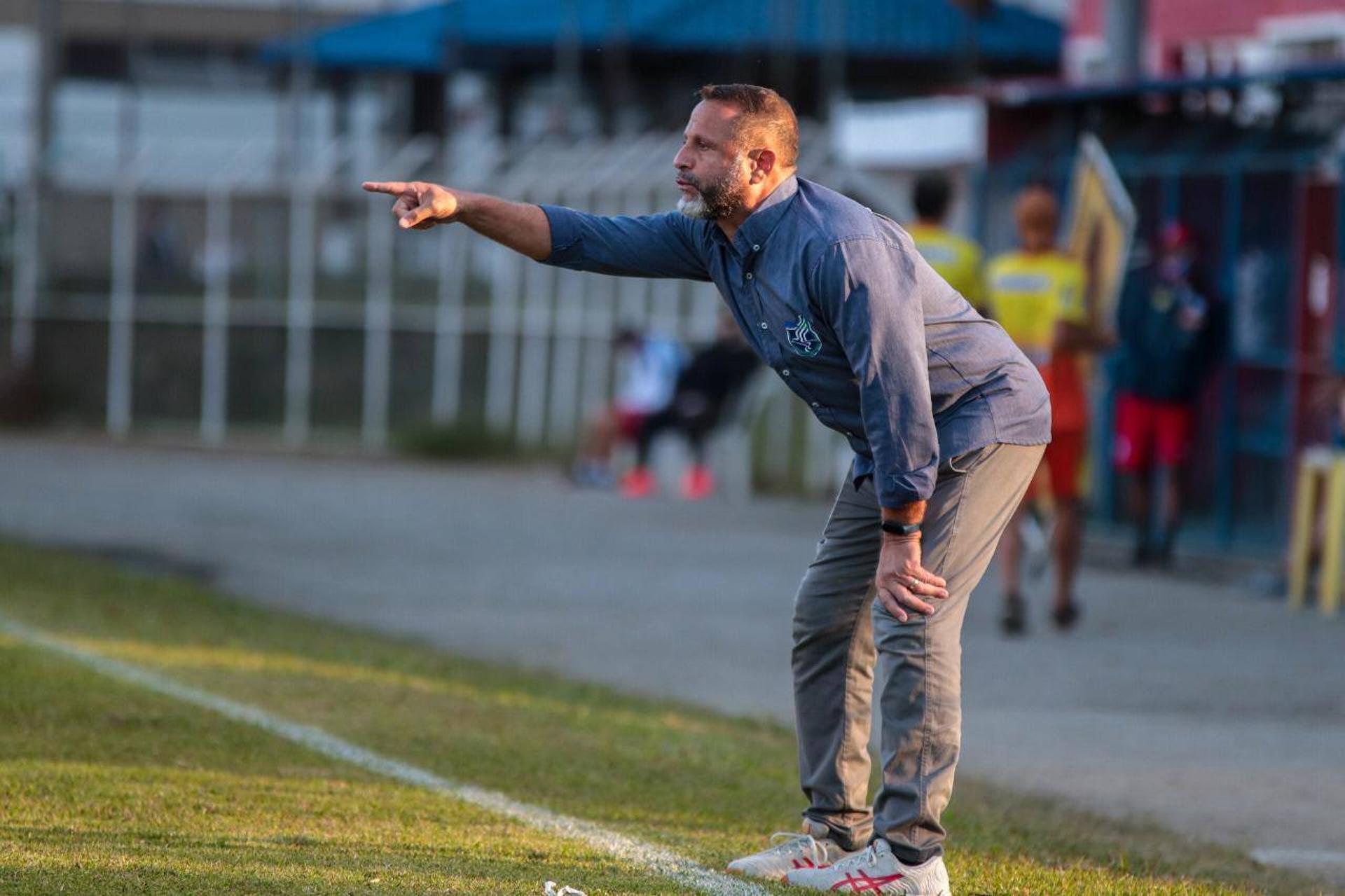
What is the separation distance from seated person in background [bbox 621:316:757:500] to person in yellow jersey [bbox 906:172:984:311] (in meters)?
7.06

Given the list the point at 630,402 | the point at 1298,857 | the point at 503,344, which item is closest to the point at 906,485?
the point at 1298,857

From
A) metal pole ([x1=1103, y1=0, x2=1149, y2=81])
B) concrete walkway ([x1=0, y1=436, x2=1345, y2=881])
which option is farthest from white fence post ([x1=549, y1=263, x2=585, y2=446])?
metal pole ([x1=1103, y1=0, x2=1149, y2=81])

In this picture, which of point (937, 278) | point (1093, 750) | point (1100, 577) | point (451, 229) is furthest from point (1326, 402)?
point (451, 229)

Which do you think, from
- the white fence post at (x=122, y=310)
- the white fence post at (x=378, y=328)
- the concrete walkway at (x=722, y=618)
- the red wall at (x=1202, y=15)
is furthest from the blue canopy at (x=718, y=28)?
the concrete walkway at (x=722, y=618)

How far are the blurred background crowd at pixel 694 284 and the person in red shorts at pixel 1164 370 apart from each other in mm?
23

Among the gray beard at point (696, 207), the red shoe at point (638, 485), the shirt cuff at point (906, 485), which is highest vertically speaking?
the gray beard at point (696, 207)

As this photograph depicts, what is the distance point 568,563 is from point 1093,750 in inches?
226

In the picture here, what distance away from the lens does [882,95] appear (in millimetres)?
24031

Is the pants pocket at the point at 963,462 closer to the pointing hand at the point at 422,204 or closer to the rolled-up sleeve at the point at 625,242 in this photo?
the rolled-up sleeve at the point at 625,242

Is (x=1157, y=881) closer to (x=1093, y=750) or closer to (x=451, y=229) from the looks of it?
(x=1093, y=750)

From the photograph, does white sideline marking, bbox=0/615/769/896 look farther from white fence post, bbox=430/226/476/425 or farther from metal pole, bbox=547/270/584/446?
white fence post, bbox=430/226/476/425

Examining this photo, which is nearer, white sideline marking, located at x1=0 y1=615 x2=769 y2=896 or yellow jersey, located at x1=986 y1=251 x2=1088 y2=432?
white sideline marking, located at x1=0 y1=615 x2=769 y2=896

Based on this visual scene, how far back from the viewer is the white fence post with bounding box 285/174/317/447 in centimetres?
2266

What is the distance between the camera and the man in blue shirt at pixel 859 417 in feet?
15.7
